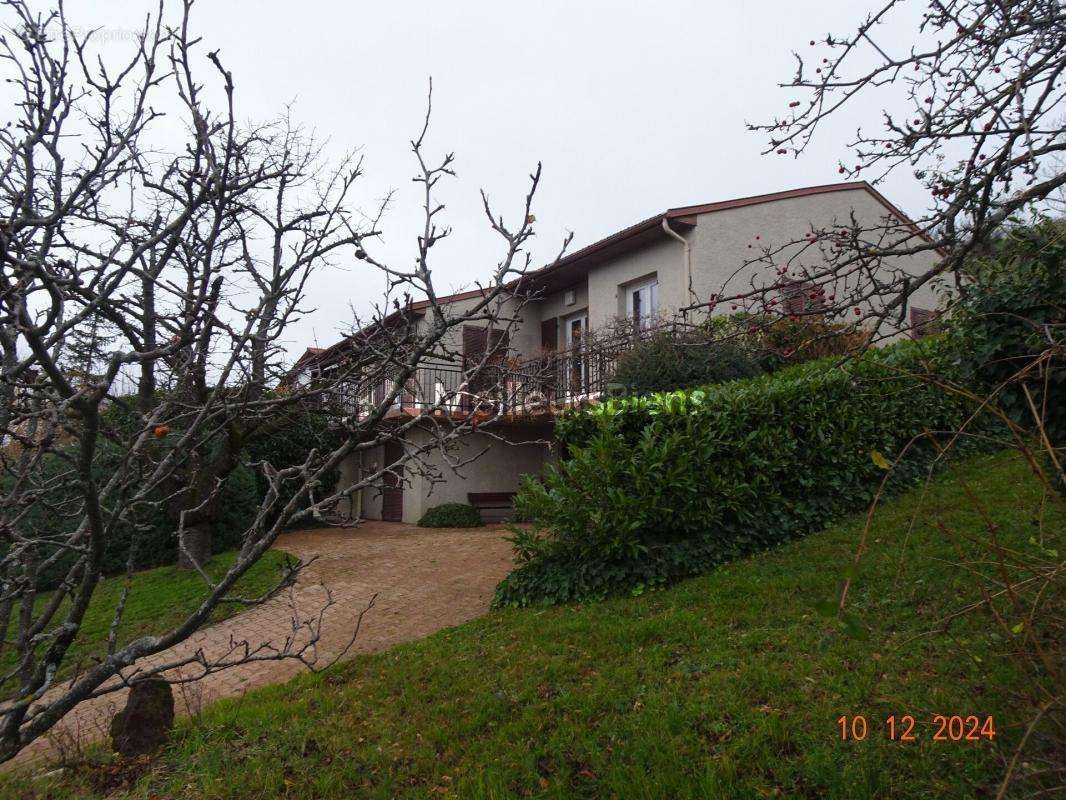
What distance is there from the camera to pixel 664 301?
13398 mm

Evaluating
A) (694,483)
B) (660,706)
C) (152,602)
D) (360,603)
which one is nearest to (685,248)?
(694,483)

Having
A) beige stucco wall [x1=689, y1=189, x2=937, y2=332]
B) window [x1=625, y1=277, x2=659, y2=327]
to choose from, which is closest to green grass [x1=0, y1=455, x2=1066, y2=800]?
beige stucco wall [x1=689, y1=189, x2=937, y2=332]

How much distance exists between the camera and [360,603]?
8.55 meters

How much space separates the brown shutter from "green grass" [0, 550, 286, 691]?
858 centimetres

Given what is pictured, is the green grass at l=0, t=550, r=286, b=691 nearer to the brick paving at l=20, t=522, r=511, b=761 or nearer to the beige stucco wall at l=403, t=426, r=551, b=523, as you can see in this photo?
the brick paving at l=20, t=522, r=511, b=761

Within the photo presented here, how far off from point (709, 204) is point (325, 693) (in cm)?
1117

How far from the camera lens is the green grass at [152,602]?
7738 millimetres

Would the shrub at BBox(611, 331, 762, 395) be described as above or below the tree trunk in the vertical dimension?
above

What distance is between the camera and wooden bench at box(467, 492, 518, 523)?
14.8 m

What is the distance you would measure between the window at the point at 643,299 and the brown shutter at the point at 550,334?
109 inches

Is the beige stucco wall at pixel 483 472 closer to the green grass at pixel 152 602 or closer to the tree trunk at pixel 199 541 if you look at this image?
the green grass at pixel 152 602

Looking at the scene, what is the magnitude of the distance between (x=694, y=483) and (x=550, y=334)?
1067cm

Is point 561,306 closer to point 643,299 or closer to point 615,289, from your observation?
point 615,289
